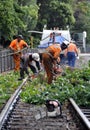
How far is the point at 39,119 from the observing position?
10484mm

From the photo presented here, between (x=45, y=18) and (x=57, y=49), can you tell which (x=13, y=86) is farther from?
(x=45, y=18)

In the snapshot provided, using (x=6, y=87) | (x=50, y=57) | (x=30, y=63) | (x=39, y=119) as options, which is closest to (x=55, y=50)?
(x=50, y=57)

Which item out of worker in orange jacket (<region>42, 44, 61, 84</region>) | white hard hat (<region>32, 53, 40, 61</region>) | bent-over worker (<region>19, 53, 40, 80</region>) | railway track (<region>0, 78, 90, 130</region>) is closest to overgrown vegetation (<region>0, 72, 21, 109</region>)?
bent-over worker (<region>19, 53, 40, 80</region>)

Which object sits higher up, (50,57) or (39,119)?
(39,119)

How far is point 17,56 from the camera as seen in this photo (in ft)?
85.6

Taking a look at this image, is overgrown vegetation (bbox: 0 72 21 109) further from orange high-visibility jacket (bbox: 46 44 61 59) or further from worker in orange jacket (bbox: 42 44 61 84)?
orange high-visibility jacket (bbox: 46 44 61 59)

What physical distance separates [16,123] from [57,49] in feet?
24.7

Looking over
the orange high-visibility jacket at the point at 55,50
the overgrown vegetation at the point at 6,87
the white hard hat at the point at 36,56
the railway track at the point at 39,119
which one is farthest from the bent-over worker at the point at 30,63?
the railway track at the point at 39,119

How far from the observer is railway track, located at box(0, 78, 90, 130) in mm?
9523

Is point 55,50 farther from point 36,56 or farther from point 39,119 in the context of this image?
point 39,119

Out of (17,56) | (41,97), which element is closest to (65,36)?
(17,56)

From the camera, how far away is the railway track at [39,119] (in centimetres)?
952

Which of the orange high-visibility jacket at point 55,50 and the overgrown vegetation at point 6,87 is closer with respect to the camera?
the overgrown vegetation at point 6,87

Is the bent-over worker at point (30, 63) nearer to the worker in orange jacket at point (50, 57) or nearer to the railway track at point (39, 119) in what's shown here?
the worker in orange jacket at point (50, 57)
